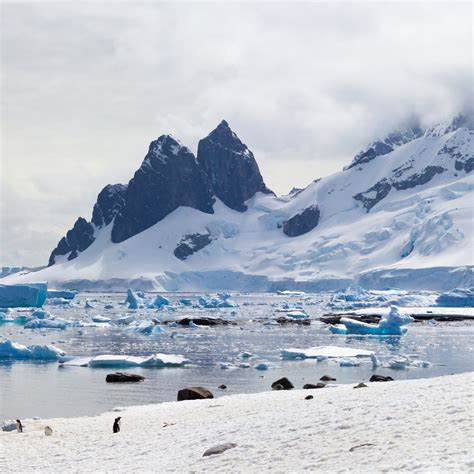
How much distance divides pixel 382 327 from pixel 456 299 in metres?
36.8

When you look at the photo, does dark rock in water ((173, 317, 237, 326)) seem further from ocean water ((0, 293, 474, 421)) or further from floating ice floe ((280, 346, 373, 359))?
floating ice floe ((280, 346, 373, 359))

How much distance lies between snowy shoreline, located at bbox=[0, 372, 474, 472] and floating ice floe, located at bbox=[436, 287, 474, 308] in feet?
245

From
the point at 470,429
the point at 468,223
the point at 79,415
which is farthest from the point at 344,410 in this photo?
the point at 468,223

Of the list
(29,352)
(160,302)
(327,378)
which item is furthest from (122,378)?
(160,302)

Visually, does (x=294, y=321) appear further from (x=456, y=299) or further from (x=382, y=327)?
(x=456, y=299)

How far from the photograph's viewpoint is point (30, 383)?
32.5 m

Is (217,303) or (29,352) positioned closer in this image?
(29,352)

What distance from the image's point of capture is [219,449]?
15547mm

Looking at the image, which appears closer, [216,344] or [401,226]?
[216,344]

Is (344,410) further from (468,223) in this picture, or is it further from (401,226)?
(401,226)

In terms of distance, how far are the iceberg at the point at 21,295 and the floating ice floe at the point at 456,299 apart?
4434cm

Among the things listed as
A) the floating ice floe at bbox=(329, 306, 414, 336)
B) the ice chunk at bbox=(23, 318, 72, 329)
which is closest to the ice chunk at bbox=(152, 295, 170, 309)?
the ice chunk at bbox=(23, 318, 72, 329)

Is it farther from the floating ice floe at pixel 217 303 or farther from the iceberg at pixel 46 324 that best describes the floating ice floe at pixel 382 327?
the floating ice floe at pixel 217 303

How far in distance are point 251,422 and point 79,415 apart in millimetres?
8483
